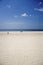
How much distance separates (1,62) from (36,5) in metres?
1.01

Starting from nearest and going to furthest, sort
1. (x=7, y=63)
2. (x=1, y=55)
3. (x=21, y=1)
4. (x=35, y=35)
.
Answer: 1. (x=7, y=63)
2. (x=1, y=55)
3. (x=21, y=1)
4. (x=35, y=35)

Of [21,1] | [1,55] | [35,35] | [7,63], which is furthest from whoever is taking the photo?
[35,35]

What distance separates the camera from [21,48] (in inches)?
62.4

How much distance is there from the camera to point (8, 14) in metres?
1.63

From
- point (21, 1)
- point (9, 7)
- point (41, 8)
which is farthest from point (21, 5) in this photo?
point (41, 8)

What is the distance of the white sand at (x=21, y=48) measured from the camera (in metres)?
1.39

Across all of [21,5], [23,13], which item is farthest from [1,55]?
[21,5]

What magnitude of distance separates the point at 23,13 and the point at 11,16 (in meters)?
0.20

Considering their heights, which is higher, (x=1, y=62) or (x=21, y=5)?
(x=21, y=5)

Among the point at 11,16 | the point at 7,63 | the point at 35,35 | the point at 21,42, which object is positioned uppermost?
the point at 11,16

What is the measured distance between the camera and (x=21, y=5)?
5.31 feet

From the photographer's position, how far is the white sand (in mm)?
1392

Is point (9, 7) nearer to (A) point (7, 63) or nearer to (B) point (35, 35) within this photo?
(B) point (35, 35)

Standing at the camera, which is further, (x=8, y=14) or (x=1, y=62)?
(x=8, y=14)
